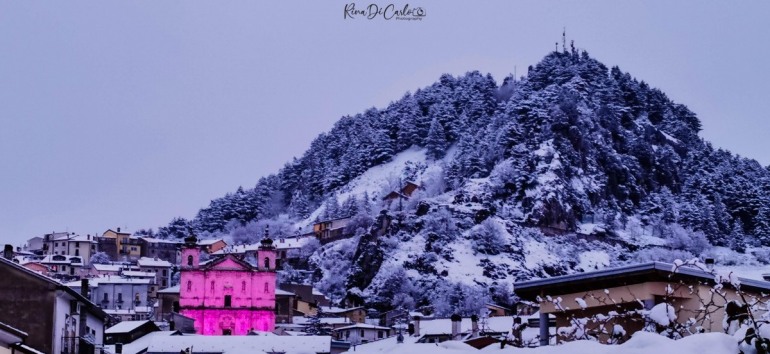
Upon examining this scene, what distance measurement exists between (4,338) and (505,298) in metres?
105

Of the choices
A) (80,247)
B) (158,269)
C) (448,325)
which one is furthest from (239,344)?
(80,247)

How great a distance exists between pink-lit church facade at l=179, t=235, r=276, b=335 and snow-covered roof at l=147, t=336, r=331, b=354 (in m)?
36.2

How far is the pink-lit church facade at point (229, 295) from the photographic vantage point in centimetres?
9250

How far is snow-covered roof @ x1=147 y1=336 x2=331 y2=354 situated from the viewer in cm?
5347

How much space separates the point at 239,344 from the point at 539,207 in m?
94.7

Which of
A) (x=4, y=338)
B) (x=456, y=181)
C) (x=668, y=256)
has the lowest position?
(x=4, y=338)

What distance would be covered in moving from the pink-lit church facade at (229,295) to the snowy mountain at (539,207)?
23.9 m

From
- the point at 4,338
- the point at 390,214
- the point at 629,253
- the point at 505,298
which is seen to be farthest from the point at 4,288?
the point at 629,253

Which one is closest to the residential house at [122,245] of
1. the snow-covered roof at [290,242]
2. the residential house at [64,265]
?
the residential house at [64,265]

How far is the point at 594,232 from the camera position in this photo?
14588cm

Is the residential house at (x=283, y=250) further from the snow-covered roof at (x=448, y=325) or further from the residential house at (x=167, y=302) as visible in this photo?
the snow-covered roof at (x=448, y=325)

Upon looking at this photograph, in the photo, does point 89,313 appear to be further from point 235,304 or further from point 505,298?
point 505,298

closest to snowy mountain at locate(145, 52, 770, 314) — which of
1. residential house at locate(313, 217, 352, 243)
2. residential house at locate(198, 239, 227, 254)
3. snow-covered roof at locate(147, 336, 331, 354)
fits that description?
residential house at locate(313, 217, 352, 243)

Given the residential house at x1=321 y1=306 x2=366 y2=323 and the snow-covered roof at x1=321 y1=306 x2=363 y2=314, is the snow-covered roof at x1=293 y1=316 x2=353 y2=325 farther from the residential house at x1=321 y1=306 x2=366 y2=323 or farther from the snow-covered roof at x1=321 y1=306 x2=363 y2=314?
the snow-covered roof at x1=321 y1=306 x2=363 y2=314
